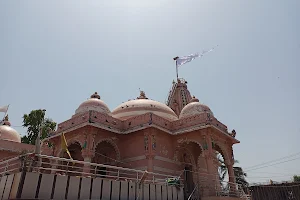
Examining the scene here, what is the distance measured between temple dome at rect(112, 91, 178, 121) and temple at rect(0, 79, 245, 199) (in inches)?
3.8

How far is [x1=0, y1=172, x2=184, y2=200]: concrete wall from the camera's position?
22.0 ft

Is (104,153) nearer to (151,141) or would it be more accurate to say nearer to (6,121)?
(151,141)

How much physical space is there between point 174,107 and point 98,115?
13.4 m

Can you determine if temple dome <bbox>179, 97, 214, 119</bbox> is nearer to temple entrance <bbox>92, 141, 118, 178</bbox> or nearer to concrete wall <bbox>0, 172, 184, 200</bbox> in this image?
temple entrance <bbox>92, 141, 118, 178</bbox>

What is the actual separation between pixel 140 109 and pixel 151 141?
5178mm

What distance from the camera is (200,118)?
712 inches

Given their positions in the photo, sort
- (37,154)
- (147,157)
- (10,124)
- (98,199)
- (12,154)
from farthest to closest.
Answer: (10,124), (12,154), (147,157), (98,199), (37,154)

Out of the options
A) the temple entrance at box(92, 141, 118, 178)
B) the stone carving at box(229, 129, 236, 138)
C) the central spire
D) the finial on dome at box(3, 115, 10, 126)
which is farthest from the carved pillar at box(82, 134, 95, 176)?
the finial on dome at box(3, 115, 10, 126)

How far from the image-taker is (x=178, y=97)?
3033 centimetres

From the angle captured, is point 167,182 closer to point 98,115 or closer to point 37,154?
point 37,154

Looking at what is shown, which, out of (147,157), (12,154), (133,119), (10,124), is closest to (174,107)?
(133,119)

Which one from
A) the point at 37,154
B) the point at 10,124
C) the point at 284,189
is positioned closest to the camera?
the point at 37,154

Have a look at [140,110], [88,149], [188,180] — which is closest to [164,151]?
[188,180]

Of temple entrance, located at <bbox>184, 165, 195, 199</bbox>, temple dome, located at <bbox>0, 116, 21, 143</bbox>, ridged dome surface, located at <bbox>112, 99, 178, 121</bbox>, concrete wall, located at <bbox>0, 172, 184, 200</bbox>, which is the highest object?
ridged dome surface, located at <bbox>112, 99, 178, 121</bbox>
